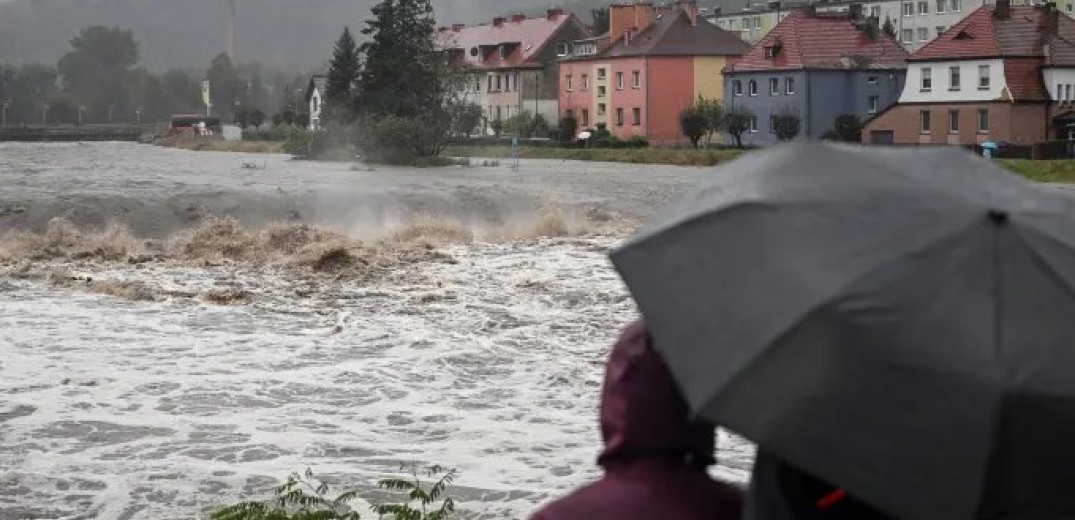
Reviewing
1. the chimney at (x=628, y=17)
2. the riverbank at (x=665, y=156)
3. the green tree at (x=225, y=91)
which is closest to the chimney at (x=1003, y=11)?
the riverbank at (x=665, y=156)

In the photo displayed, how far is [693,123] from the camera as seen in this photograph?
70.9m

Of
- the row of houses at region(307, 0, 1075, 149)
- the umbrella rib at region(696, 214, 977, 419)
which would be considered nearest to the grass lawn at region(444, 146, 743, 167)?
the row of houses at region(307, 0, 1075, 149)

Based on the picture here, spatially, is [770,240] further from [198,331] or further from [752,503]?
[198,331]

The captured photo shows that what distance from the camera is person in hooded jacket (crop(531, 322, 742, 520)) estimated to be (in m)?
2.63

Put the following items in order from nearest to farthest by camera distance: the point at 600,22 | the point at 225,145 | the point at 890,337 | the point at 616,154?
the point at 890,337 → the point at 616,154 → the point at 225,145 → the point at 600,22

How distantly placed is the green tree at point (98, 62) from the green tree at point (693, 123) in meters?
97.0

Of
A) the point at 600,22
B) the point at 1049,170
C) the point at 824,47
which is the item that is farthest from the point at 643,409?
the point at 600,22

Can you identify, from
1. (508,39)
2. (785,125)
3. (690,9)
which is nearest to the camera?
(785,125)

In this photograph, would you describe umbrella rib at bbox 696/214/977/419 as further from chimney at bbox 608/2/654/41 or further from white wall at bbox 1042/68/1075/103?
chimney at bbox 608/2/654/41

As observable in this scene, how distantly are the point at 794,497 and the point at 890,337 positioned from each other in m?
0.31

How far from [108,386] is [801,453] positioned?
13.8 metres

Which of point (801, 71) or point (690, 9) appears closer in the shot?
point (801, 71)

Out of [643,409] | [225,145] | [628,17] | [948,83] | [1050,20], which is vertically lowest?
[225,145]

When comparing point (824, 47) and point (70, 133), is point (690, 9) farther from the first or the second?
point (70, 133)
